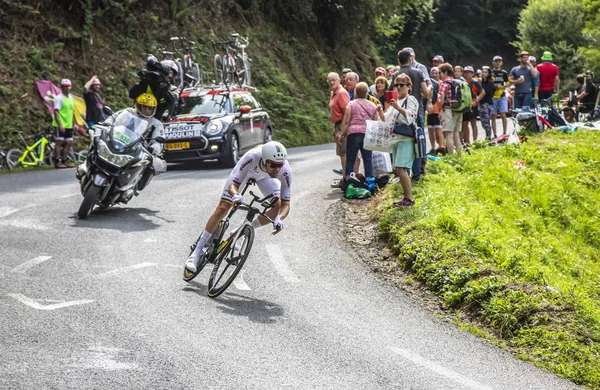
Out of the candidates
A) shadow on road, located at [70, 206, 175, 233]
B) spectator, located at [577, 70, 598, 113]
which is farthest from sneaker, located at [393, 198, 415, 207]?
spectator, located at [577, 70, 598, 113]

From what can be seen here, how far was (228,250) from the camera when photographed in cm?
891

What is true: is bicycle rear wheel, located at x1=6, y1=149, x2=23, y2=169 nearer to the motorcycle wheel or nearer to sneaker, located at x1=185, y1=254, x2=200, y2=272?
the motorcycle wheel

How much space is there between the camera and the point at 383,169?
1516 centimetres

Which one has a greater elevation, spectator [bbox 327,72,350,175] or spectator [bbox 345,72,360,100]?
spectator [bbox 345,72,360,100]

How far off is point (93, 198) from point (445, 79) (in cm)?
758

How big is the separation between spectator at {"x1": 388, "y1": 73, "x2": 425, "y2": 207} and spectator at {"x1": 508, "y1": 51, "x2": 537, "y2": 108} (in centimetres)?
831

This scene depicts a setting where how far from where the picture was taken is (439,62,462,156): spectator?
16.5 m

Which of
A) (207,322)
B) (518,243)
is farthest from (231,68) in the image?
(207,322)

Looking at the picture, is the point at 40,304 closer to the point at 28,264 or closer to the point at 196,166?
the point at 28,264

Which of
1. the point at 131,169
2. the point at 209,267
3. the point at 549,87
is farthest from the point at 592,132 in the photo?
the point at 209,267

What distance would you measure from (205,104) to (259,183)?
38.3ft

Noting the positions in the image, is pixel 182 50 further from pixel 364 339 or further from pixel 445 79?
pixel 364 339

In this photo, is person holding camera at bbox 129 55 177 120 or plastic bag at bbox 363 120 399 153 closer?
plastic bag at bbox 363 120 399 153

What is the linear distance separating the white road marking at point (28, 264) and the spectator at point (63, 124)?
10.7 metres
